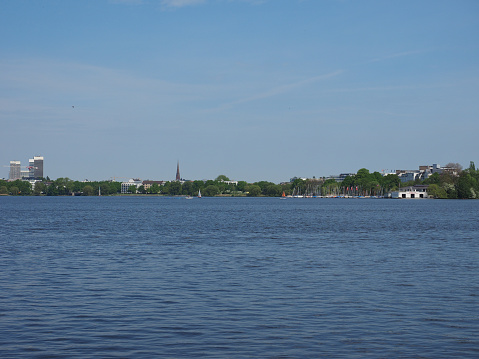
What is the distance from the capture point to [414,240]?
4850 cm

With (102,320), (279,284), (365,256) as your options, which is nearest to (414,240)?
(365,256)

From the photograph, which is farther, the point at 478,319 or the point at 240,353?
the point at 478,319

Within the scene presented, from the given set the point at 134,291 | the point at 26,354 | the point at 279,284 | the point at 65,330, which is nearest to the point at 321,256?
the point at 279,284

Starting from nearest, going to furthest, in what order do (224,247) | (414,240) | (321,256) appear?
(321,256) → (224,247) → (414,240)

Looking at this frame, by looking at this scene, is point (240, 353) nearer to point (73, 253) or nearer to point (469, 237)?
point (73, 253)

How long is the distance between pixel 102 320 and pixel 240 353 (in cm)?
551

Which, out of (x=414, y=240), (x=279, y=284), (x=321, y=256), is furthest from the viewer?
(x=414, y=240)

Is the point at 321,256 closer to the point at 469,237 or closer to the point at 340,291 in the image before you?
the point at 340,291

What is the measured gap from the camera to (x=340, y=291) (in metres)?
23.1

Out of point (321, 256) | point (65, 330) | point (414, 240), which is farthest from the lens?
point (414, 240)

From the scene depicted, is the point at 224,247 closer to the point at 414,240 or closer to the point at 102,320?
the point at 414,240

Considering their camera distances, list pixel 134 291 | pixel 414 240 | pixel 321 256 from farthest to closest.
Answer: pixel 414 240
pixel 321 256
pixel 134 291

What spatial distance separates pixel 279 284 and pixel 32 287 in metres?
10.3

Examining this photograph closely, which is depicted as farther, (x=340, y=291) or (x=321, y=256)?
(x=321, y=256)
